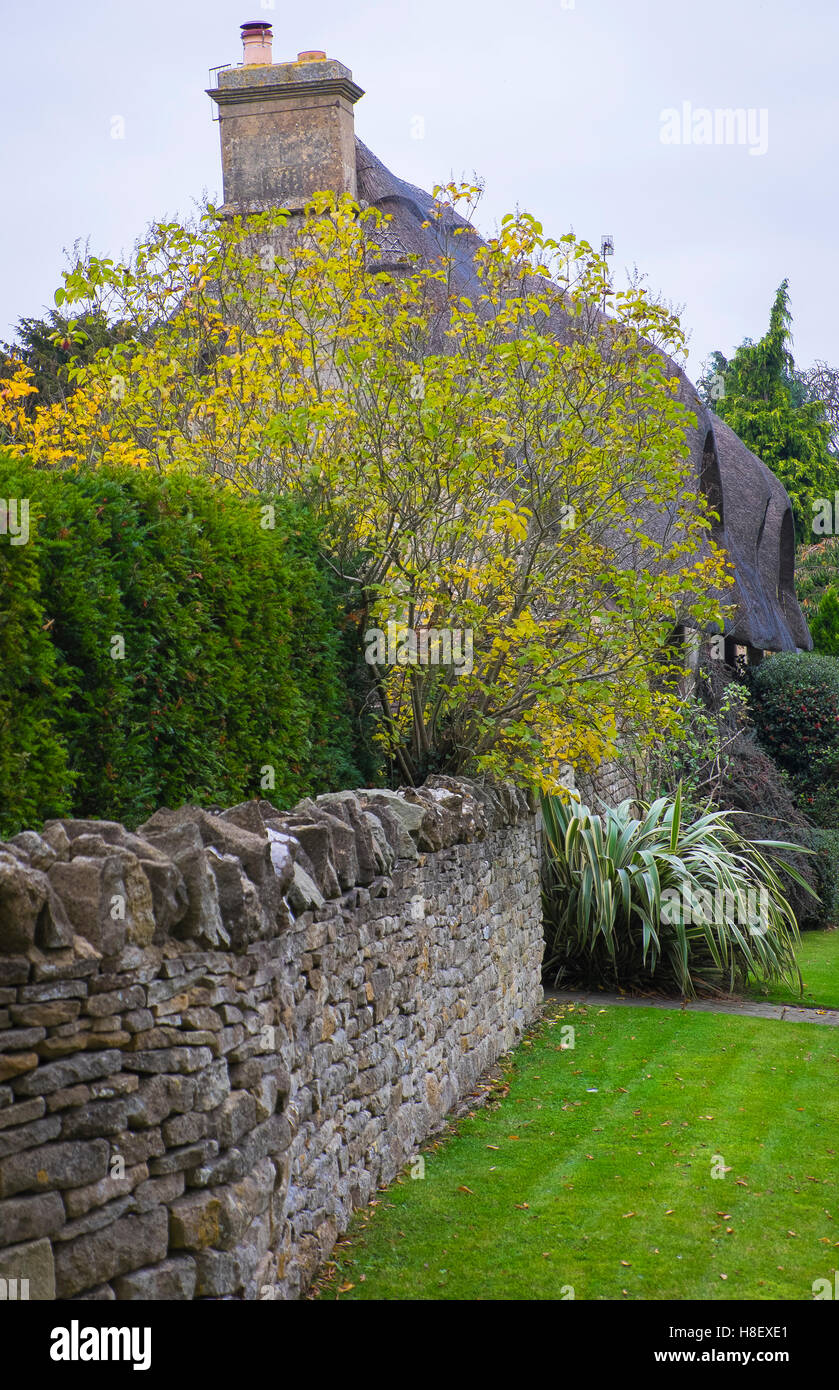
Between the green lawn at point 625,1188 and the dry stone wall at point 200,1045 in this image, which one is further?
the green lawn at point 625,1188

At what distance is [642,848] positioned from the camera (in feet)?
38.9

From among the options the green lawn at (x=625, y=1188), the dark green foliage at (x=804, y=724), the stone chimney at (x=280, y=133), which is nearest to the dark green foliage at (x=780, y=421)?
the dark green foliage at (x=804, y=724)

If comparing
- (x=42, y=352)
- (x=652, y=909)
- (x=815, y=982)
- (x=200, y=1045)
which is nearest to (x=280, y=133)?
(x=42, y=352)

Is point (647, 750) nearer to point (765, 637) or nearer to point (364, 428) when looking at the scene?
point (765, 637)

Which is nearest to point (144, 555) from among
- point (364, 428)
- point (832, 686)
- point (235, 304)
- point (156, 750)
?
point (156, 750)

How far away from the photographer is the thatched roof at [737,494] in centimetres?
1529

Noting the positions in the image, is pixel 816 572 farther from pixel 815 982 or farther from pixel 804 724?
pixel 815 982

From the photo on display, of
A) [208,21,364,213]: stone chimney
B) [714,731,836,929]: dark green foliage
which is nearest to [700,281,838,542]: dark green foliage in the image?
[714,731,836,929]: dark green foliage

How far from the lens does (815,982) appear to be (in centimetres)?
1224

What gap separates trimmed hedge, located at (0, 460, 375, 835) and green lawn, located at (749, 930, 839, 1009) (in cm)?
564

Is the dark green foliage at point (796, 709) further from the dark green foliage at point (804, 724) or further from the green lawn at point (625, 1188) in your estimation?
the green lawn at point (625, 1188)

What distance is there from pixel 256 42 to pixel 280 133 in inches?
53.6

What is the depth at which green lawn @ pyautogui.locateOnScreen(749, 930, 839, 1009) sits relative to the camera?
11445mm

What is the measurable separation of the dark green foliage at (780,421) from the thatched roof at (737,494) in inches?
197
